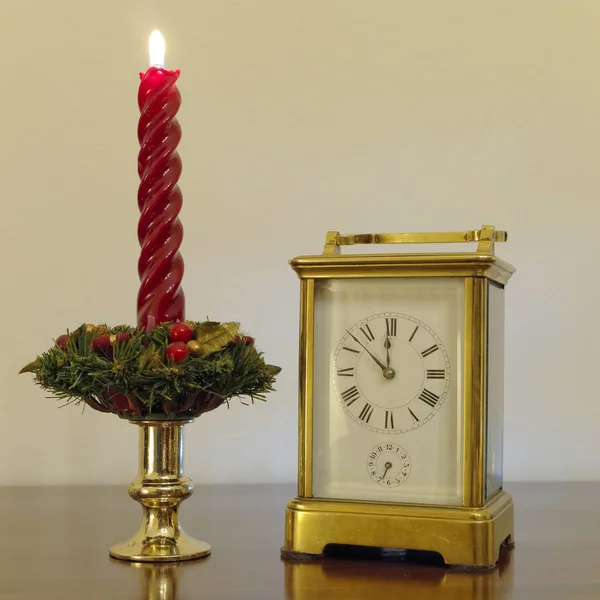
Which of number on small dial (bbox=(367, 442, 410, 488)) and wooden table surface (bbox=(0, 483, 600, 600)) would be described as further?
number on small dial (bbox=(367, 442, 410, 488))

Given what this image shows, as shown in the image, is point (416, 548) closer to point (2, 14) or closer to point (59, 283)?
point (59, 283)

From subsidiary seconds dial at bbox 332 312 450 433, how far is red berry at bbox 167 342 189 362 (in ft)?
0.57

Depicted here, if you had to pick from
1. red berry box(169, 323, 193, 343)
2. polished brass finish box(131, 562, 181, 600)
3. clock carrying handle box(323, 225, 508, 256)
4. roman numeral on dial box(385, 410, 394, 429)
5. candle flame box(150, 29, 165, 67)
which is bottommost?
polished brass finish box(131, 562, 181, 600)

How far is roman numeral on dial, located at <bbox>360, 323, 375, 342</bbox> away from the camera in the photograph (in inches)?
34.5

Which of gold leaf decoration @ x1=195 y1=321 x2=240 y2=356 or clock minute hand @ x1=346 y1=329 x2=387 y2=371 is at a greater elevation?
gold leaf decoration @ x1=195 y1=321 x2=240 y2=356

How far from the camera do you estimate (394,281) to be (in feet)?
2.85

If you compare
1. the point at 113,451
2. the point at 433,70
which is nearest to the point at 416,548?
the point at 113,451

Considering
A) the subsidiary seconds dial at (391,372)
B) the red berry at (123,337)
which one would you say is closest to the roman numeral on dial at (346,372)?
the subsidiary seconds dial at (391,372)

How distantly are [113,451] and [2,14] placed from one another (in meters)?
0.71

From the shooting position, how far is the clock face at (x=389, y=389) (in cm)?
85

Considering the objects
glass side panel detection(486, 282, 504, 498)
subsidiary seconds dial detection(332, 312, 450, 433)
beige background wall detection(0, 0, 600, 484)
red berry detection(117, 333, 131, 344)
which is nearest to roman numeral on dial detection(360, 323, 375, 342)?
subsidiary seconds dial detection(332, 312, 450, 433)

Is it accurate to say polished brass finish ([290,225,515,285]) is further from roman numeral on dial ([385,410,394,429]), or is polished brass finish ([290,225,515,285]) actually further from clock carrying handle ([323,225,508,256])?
roman numeral on dial ([385,410,394,429])

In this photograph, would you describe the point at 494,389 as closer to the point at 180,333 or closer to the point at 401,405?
the point at 401,405

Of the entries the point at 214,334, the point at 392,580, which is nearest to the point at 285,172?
the point at 214,334
